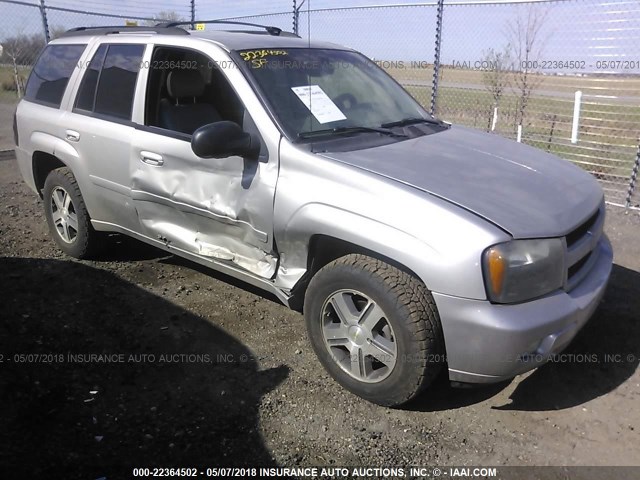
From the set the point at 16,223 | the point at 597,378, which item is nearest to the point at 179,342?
the point at 597,378

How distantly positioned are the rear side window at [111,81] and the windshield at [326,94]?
1.03 m

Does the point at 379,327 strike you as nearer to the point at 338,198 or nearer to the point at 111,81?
the point at 338,198

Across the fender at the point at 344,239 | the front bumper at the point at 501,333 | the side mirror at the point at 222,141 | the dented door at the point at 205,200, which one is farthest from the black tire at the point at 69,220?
the front bumper at the point at 501,333

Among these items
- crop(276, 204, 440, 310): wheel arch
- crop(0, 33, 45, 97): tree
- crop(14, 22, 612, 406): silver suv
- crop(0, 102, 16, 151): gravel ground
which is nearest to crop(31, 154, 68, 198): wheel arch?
crop(14, 22, 612, 406): silver suv

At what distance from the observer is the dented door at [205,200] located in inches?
126

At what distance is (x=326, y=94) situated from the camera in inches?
139

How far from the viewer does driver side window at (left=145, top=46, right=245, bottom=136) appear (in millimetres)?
3787

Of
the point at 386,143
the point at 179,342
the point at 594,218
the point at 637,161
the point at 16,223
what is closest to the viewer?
the point at 594,218

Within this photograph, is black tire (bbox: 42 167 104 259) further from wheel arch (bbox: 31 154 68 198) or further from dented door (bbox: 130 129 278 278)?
dented door (bbox: 130 129 278 278)

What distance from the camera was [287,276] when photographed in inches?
126

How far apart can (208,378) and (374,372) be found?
3.22 feet

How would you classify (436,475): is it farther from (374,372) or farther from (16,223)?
(16,223)

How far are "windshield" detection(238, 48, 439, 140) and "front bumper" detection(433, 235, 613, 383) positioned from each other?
1.38 metres

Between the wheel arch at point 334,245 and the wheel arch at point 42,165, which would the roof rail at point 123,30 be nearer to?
the wheel arch at point 42,165
